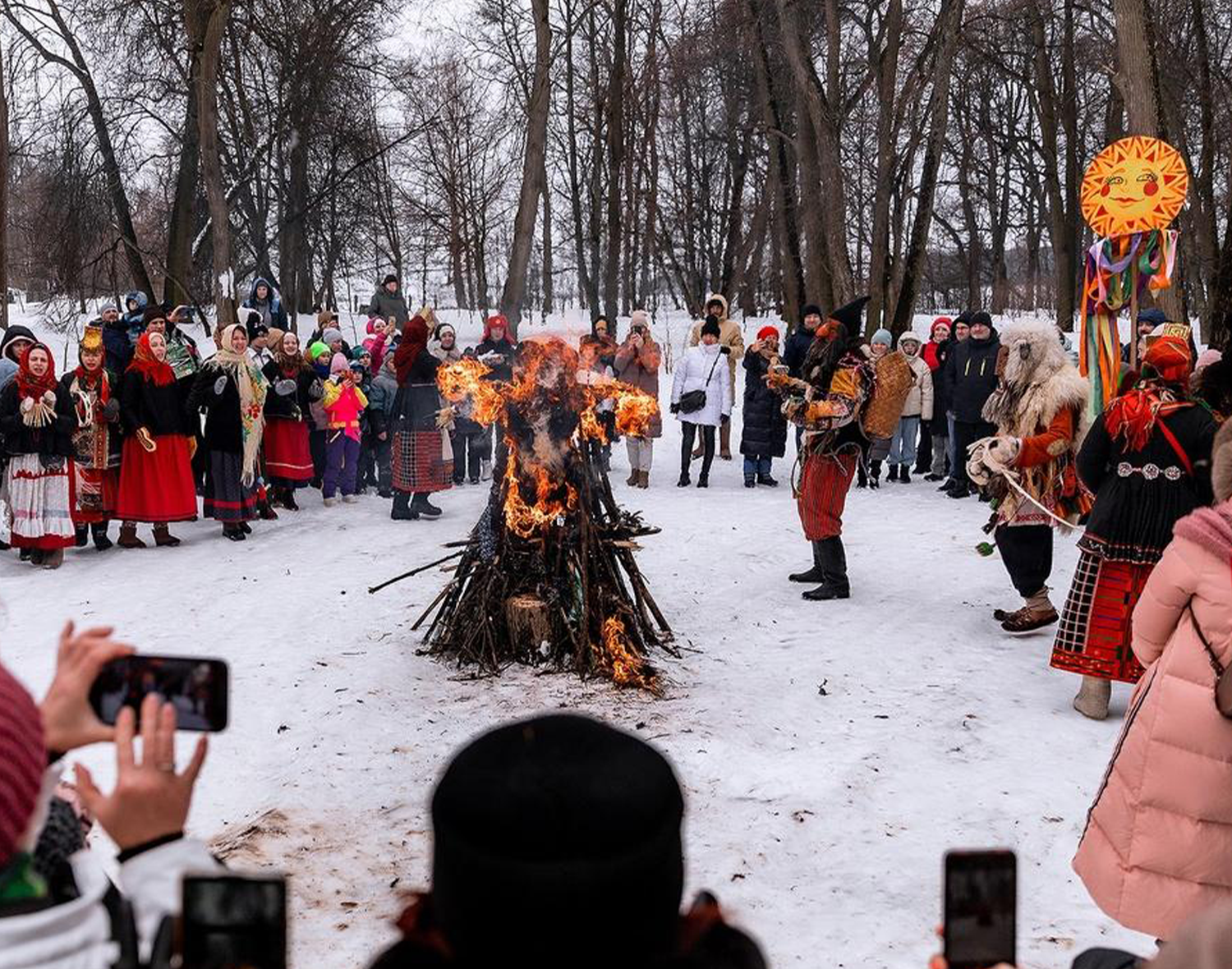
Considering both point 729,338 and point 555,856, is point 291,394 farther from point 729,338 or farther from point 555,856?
point 555,856

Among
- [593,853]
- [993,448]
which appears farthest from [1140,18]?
[593,853]

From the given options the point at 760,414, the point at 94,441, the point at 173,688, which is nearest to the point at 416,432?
the point at 94,441

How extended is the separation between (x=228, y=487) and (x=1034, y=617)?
6.61 m

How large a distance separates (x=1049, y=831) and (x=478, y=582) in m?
3.15

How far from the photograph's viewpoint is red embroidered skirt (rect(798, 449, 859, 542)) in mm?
7168

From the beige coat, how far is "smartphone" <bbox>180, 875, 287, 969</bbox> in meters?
11.4

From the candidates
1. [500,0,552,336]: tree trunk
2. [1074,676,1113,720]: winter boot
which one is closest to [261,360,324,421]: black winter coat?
[500,0,552,336]: tree trunk

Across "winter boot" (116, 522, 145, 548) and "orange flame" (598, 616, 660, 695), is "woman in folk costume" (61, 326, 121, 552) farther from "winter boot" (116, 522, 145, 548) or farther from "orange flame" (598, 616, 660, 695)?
"orange flame" (598, 616, 660, 695)

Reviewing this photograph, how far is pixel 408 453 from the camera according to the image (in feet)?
33.2

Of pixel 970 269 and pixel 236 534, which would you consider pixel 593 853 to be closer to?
pixel 236 534

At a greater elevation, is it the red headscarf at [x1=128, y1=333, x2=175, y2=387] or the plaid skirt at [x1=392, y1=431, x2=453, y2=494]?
the red headscarf at [x1=128, y1=333, x2=175, y2=387]

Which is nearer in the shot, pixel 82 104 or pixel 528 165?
pixel 528 165

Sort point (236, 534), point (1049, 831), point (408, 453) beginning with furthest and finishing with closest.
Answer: point (408, 453) → point (236, 534) → point (1049, 831)

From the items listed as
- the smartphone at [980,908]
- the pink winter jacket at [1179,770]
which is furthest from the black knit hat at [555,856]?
the pink winter jacket at [1179,770]
